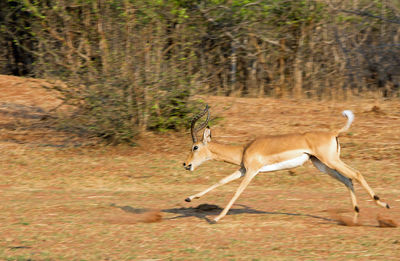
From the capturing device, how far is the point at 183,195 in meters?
9.45

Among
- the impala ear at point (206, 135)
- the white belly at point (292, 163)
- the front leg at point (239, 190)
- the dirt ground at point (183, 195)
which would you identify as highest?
the impala ear at point (206, 135)

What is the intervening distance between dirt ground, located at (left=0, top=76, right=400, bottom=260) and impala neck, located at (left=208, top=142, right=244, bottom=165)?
2.38ft

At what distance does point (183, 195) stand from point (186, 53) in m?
6.71

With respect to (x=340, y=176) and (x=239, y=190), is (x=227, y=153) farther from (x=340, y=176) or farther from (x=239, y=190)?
(x=340, y=176)

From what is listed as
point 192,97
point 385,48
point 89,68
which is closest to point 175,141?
point 192,97

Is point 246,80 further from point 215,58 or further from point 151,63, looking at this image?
point 151,63

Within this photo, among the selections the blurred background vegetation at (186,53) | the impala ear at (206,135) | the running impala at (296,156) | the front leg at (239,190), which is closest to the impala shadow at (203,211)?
the front leg at (239,190)

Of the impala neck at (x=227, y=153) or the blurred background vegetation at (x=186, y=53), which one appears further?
the blurred background vegetation at (x=186, y=53)

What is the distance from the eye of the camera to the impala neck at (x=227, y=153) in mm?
7832

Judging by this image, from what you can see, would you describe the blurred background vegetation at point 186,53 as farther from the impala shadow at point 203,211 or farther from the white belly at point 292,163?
the white belly at point 292,163

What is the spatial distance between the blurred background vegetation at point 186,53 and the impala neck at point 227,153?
4.21 m

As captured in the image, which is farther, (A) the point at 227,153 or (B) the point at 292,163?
(A) the point at 227,153

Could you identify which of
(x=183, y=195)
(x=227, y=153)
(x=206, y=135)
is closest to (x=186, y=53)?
(x=183, y=195)

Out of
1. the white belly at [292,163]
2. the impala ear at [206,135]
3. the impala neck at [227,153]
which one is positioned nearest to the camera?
the white belly at [292,163]
